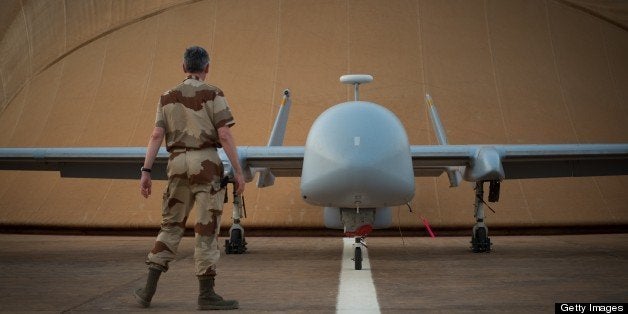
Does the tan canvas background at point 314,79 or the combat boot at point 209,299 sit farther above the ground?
the tan canvas background at point 314,79

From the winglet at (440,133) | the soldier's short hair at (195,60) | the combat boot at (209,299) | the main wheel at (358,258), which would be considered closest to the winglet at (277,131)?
the winglet at (440,133)

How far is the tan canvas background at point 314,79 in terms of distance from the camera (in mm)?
20219

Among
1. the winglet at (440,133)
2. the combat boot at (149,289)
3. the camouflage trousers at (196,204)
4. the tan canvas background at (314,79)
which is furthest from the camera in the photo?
the tan canvas background at (314,79)

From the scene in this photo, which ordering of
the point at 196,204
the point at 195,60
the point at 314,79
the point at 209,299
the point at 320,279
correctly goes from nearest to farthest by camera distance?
the point at 209,299 → the point at 196,204 → the point at 195,60 → the point at 320,279 → the point at 314,79

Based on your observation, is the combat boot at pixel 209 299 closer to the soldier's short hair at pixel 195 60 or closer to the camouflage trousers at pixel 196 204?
the camouflage trousers at pixel 196 204

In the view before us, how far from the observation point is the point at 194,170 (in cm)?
657

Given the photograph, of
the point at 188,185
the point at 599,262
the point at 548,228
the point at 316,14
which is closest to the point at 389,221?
the point at 599,262

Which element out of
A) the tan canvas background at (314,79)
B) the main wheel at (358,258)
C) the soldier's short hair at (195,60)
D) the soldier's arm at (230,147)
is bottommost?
the main wheel at (358,258)

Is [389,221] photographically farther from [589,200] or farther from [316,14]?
[316,14]

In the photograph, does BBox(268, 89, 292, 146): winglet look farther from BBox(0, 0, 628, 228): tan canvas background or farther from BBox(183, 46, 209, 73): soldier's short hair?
Result: BBox(183, 46, 209, 73): soldier's short hair

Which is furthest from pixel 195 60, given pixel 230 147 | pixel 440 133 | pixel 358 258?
pixel 440 133

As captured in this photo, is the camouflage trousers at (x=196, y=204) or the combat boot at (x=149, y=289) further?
the combat boot at (x=149, y=289)

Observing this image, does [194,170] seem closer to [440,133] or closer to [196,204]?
[196,204]

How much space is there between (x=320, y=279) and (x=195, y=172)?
9.85 feet
